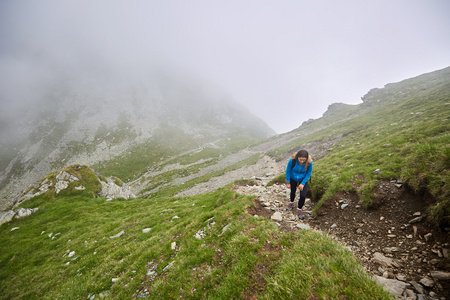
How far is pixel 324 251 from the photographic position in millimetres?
4832

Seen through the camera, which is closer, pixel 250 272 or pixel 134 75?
pixel 250 272

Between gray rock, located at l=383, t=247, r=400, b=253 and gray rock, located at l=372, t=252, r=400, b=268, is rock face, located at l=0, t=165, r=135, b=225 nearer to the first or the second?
gray rock, located at l=372, t=252, r=400, b=268

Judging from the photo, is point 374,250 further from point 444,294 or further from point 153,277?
point 153,277

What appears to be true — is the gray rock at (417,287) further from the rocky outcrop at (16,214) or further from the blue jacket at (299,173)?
the rocky outcrop at (16,214)

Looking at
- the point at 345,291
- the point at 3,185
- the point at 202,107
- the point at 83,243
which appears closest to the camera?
the point at 345,291

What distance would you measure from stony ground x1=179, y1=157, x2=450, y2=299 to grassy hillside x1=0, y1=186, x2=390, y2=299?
Result: 150 cm

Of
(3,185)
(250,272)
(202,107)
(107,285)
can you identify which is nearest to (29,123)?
(3,185)

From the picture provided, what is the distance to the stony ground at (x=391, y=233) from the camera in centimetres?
412

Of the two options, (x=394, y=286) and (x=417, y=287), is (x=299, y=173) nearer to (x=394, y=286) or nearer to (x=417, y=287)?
(x=394, y=286)

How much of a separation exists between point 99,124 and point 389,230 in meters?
141

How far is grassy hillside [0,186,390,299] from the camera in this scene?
404 cm

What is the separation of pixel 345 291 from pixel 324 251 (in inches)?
60.8

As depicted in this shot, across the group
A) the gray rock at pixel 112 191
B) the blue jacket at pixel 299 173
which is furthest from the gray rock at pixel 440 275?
the gray rock at pixel 112 191

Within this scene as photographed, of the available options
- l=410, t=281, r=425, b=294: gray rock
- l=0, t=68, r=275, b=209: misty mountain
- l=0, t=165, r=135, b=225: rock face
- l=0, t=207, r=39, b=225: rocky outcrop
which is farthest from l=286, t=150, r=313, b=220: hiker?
l=0, t=68, r=275, b=209: misty mountain
